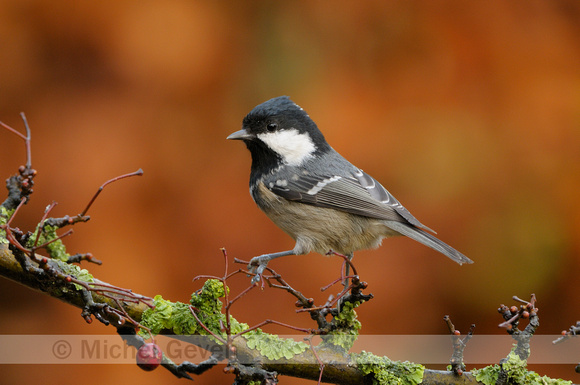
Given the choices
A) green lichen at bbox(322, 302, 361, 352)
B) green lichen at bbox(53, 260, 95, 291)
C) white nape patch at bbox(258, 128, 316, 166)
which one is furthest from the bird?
green lichen at bbox(53, 260, 95, 291)

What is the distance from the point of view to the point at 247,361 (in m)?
1.39

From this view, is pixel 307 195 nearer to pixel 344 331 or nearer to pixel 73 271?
pixel 344 331

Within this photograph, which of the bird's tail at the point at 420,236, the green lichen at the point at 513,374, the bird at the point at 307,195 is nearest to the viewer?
the green lichen at the point at 513,374

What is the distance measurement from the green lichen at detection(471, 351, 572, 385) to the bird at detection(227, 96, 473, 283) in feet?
1.63

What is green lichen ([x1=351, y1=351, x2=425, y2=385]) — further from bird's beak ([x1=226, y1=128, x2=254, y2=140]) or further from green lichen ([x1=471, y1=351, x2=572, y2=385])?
bird's beak ([x1=226, y1=128, x2=254, y2=140])

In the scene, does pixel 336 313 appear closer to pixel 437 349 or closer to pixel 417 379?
pixel 417 379

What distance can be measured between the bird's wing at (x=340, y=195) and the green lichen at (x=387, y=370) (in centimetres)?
56

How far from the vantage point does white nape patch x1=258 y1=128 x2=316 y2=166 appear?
199 cm

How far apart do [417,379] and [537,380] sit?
289mm

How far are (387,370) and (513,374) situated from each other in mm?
298

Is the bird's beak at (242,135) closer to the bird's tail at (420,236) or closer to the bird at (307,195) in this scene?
the bird at (307,195)

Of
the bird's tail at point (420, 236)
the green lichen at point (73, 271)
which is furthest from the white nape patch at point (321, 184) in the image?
the green lichen at point (73, 271)

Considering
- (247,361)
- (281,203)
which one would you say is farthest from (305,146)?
(247,361)

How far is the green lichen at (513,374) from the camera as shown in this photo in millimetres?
1376
